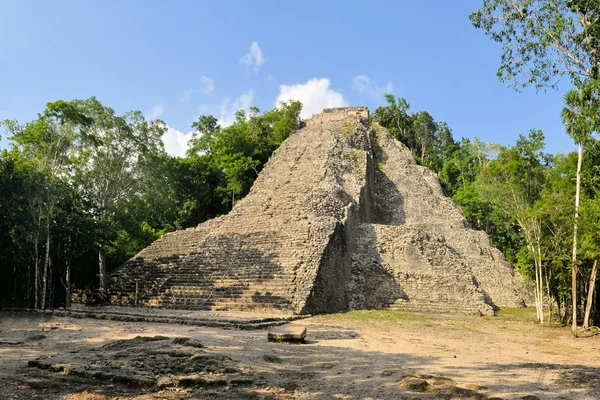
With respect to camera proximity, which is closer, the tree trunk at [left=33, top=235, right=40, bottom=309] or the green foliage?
the tree trunk at [left=33, top=235, right=40, bottom=309]

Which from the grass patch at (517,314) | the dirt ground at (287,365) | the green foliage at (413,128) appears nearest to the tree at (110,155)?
the dirt ground at (287,365)

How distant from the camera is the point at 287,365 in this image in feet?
22.5

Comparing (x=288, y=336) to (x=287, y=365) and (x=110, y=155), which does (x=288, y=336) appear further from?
(x=110, y=155)

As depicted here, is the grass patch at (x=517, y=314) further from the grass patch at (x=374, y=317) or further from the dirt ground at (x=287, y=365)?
the dirt ground at (x=287, y=365)

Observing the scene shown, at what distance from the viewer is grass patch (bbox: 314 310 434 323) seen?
13.7 meters

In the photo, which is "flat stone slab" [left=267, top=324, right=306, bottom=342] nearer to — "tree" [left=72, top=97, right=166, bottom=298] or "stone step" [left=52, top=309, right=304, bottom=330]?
"stone step" [left=52, top=309, right=304, bottom=330]

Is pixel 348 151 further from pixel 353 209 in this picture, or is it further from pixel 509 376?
pixel 509 376

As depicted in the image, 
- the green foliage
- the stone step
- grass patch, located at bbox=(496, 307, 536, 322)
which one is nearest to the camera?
the stone step

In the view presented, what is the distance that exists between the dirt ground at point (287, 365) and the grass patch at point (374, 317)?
8.57ft

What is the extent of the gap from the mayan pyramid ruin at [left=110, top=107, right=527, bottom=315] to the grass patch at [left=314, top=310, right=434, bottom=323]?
688 millimetres

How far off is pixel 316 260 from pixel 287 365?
29.4 feet

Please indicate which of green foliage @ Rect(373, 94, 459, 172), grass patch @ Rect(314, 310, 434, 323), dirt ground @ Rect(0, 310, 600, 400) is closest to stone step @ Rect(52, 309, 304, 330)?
dirt ground @ Rect(0, 310, 600, 400)

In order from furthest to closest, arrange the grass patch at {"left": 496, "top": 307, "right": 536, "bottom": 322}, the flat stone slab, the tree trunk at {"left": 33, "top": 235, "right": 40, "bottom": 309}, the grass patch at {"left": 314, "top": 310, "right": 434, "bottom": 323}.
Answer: the grass patch at {"left": 496, "top": 307, "right": 536, "bottom": 322} < the tree trunk at {"left": 33, "top": 235, "right": 40, "bottom": 309} < the grass patch at {"left": 314, "top": 310, "right": 434, "bottom": 323} < the flat stone slab

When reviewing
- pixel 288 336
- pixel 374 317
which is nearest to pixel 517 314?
pixel 374 317
